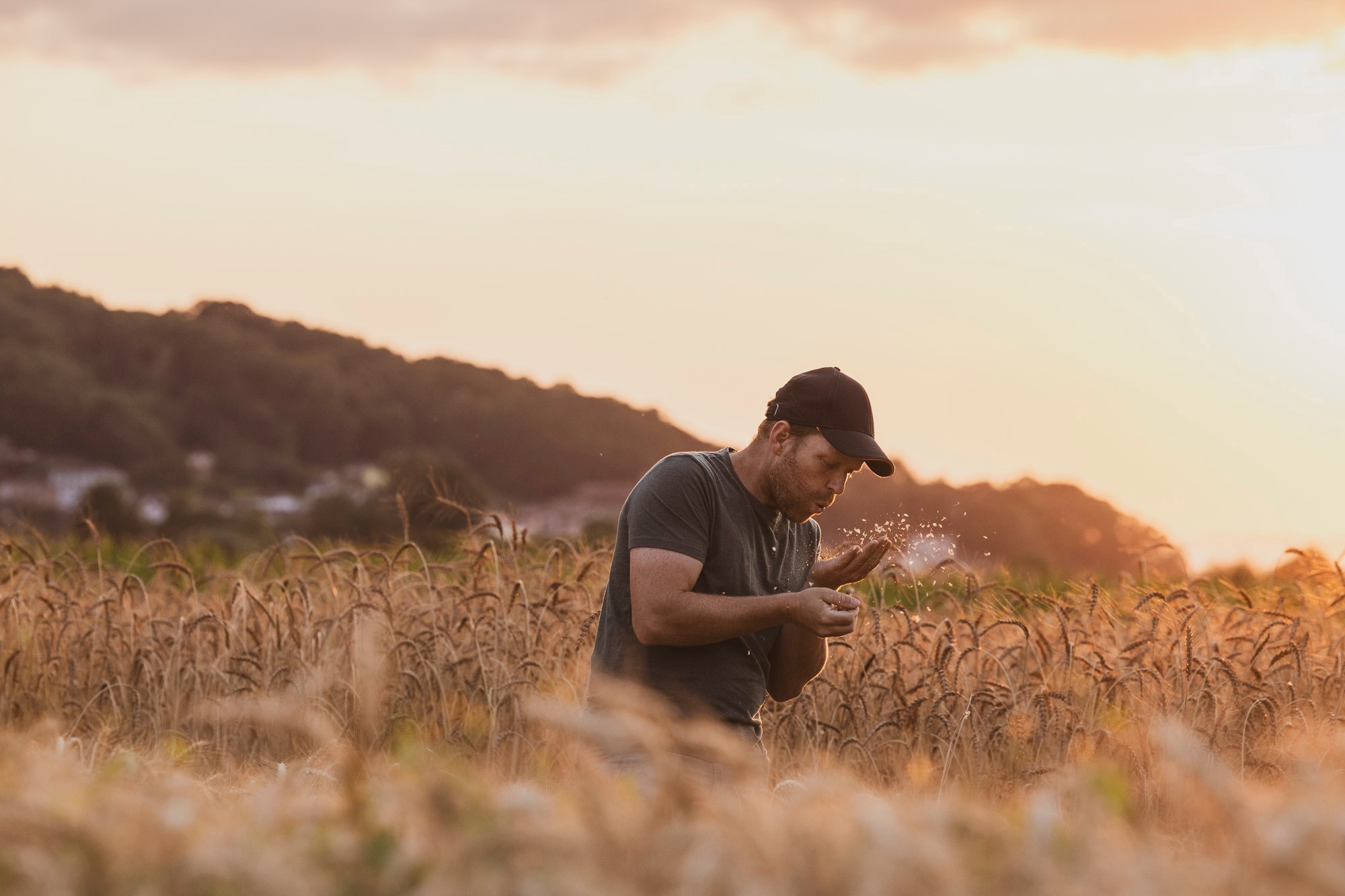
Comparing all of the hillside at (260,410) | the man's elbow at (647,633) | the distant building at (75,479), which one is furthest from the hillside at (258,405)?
the man's elbow at (647,633)

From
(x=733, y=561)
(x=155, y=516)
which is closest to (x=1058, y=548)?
(x=733, y=561)

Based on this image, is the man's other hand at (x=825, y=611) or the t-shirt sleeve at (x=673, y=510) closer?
the man's other hand at (x=825, y=611)

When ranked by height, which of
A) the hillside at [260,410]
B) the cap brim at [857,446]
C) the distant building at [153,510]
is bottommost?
the distant building at [153,510]

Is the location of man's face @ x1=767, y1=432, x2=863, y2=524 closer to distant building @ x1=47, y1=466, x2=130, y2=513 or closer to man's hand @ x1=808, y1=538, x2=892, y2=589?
man's hand @ x1=808, y1=538, x2=892, y2=589

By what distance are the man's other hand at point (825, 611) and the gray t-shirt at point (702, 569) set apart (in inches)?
16.8

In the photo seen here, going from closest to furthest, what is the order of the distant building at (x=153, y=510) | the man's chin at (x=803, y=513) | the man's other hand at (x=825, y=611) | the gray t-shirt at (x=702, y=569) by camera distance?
the man's other hand at (x=825, y=611) → the gray t-shirt at (x=702, y=569) → the man's chin at (x=803, y=513) → the distant building at (x=153, y=510)

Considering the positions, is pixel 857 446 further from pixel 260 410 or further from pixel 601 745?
pixel 260 410

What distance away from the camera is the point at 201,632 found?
804 centimetres

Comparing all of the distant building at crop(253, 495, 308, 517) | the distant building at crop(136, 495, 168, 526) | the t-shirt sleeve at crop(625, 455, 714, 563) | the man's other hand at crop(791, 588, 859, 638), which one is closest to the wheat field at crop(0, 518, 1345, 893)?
the man's other hand at crop(791, 588, 859, 638)

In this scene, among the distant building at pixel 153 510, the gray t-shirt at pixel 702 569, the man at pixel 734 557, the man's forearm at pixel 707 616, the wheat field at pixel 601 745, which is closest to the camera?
the wheat field at pixel 601 745

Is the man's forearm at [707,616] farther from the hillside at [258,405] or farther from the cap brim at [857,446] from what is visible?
the hillside at [258,405]

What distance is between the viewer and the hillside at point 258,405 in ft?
208

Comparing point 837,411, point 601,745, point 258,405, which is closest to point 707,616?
point 601,745

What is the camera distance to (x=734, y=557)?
15.0ft
